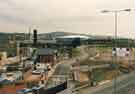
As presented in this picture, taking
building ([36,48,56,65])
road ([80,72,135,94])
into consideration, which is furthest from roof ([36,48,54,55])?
road ([80,72,135,94])

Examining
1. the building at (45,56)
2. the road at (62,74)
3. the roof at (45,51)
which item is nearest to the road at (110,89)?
the road at (62,74)

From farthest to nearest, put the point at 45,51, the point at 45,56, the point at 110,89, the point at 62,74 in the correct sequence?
the point at 45,51 → the point at 45,56 → the point at 62,74 → the point at 110,89

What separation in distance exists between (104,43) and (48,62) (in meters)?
3.97

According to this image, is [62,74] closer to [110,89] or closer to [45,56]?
[110,89]

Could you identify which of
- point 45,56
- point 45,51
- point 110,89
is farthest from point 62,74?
point 45,51

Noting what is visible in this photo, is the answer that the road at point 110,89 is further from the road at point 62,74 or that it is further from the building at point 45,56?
the building at point 45,56

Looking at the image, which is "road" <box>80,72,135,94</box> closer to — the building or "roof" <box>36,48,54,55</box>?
the building

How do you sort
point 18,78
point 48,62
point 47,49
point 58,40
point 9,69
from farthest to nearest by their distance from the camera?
point 58,40
point 47,49
point 48,62
point 9,69
point 18,78

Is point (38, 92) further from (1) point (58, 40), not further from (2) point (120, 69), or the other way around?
(1) point (58, 40)

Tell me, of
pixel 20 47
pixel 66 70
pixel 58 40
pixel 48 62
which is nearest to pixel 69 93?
pixel 66 70

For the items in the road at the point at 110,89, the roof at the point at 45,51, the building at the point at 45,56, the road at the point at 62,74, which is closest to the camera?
the road at the point at 110,89

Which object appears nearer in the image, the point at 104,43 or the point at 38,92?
the point at 38,92

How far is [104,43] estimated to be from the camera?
17281 millimetres

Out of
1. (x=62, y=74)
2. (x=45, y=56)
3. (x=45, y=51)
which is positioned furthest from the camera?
(x=45, y=51)
